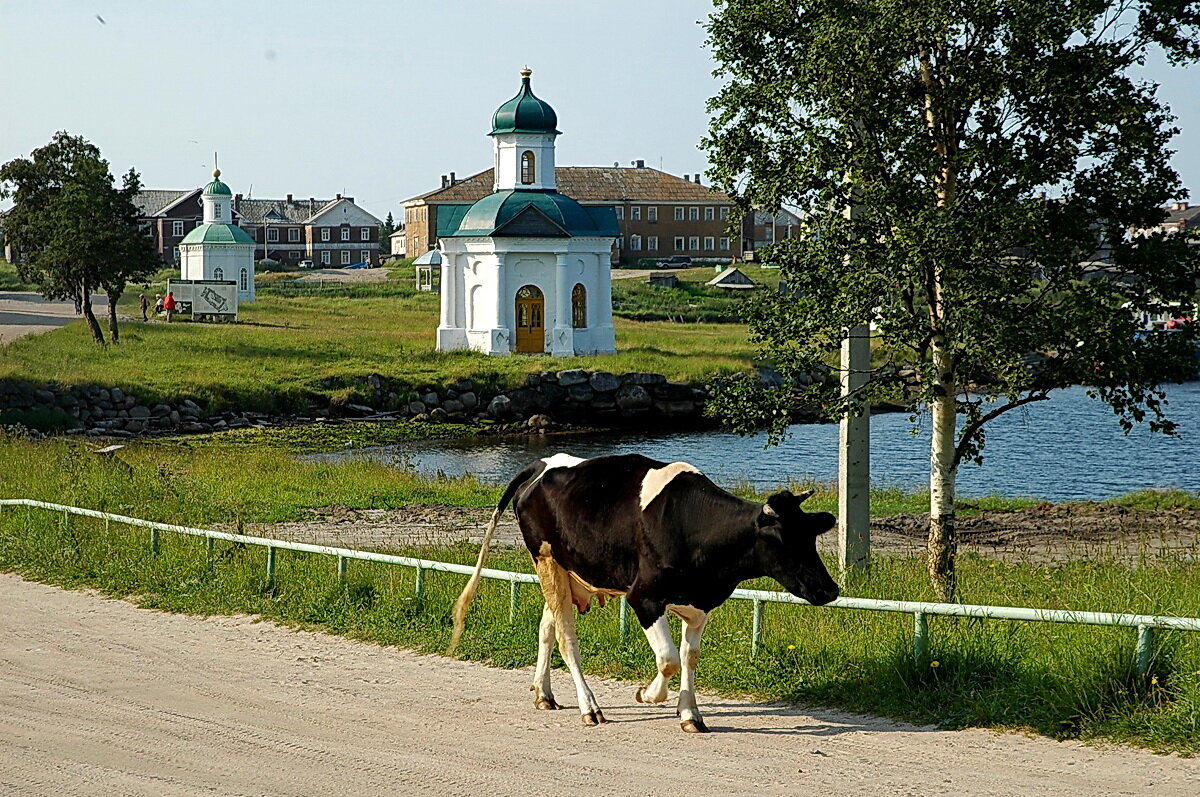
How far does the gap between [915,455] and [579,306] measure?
2277 cm

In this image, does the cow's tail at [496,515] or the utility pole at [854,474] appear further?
the utility pole at [854,474]

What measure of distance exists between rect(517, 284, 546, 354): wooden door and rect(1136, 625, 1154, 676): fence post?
50600 mm

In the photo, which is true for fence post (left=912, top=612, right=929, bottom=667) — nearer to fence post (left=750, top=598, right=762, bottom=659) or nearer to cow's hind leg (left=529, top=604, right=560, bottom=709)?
fence post (left=750, top=598, right=762, bottom=659)

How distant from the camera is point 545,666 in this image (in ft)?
30.5

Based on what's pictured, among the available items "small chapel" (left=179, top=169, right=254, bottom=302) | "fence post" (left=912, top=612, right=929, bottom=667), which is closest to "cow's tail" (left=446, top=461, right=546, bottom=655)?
"fence post" (left=912, top=612, right=929, bottom=667)

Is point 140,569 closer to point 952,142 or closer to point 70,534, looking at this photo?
point 70,534

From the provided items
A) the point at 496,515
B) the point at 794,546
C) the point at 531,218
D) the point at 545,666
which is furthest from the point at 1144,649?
the point at 531,218

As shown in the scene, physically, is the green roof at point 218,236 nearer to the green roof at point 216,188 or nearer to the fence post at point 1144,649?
the green roof at point 216,188

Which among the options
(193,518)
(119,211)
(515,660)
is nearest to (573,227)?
(119,211)

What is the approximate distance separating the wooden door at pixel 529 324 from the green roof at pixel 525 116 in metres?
6.64

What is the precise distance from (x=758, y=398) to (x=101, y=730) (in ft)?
23.2

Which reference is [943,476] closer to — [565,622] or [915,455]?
[565,622]

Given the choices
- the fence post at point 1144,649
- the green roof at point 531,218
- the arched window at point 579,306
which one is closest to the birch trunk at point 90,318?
the green roof at point 531,218

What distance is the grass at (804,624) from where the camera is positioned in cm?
843
